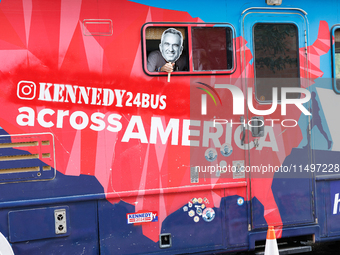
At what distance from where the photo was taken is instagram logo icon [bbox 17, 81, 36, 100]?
3041 mm

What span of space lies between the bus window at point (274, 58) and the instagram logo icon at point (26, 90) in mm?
2230

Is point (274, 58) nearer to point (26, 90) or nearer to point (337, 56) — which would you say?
point (337, 56)

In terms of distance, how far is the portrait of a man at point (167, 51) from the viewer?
337cm

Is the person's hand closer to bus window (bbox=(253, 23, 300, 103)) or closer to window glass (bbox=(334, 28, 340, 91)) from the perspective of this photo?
bus window (bbox=(253, 23, 300, 103))

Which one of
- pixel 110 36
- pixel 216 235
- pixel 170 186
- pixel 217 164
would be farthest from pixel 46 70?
pixel 216 235

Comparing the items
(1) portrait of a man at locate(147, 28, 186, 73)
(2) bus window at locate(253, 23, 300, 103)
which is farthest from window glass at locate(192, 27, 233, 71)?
(2) bus window at locate(253, 23, 300, 103)

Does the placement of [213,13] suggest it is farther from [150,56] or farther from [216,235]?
[216,235]

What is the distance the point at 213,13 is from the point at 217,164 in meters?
1.56

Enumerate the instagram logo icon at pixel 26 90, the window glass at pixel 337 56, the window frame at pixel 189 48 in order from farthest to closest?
the window glass at pixel 337 56, the window frame at pixel 189 48, the instagram logo icon at pixel 26 90

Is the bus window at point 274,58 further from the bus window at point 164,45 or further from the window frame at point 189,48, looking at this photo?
the bus window at point 164,45

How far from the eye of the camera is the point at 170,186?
132 inches

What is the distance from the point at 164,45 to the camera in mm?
3379

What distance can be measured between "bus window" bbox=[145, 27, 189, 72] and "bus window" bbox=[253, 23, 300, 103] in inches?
32.1

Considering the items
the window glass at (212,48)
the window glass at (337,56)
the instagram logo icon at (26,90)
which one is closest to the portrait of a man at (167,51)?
the window glass at (212,48)
